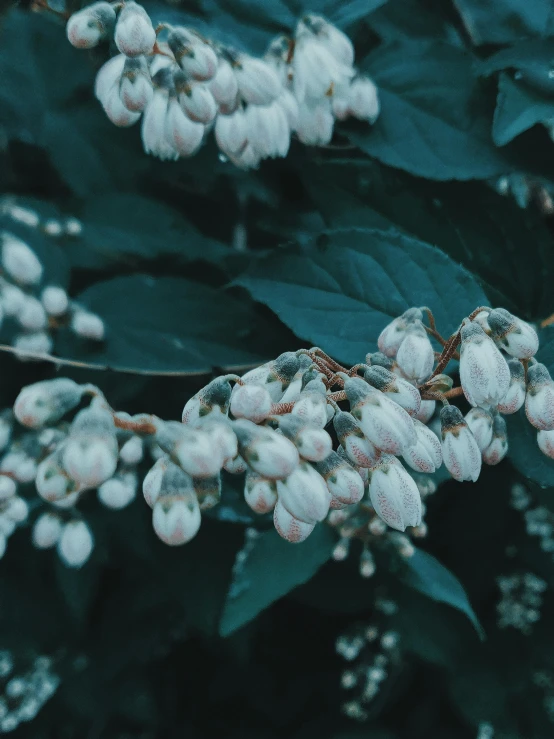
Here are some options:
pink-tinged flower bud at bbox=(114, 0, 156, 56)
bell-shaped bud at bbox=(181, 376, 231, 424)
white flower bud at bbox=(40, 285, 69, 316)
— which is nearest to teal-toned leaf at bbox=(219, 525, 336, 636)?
bell-shaped bud at bbox=(181, 376, 231, 424)

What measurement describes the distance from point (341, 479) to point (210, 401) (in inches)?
4.5

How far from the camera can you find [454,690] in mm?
1204

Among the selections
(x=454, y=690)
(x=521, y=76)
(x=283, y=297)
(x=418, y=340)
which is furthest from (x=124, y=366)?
(x=454, y=690)

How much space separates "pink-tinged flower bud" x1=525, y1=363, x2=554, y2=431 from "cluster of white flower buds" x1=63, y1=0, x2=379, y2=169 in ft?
1.25

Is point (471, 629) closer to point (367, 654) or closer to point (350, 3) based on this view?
point (367, 654)

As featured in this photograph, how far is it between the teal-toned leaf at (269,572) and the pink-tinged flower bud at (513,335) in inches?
13.6

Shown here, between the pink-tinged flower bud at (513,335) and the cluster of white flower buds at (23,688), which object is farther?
the cluster of white flower buds at (23,688)

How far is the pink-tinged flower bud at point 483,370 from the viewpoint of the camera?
1.81ft

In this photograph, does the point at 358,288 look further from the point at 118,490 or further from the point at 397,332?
the point at 118,490

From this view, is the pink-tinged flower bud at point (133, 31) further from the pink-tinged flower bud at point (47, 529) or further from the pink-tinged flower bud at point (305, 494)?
the pink-tinged flower bud at point (47, 529)

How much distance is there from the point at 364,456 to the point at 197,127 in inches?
16.2

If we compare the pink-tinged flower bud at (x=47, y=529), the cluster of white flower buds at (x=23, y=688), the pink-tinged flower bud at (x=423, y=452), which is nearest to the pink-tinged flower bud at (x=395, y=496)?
the pink-tinged flower bud at (x=423, y=452)

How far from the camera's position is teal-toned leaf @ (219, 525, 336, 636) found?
0.75 metres

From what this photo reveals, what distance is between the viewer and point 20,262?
937mm
